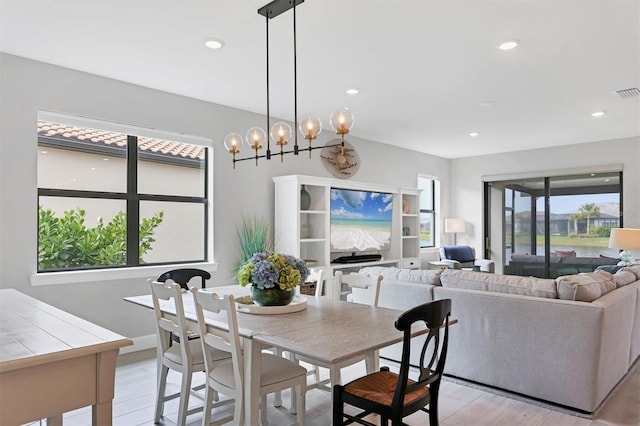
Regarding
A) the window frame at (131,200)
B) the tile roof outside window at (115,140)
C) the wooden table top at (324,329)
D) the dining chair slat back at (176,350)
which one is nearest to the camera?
the wooden table top at (324,329)

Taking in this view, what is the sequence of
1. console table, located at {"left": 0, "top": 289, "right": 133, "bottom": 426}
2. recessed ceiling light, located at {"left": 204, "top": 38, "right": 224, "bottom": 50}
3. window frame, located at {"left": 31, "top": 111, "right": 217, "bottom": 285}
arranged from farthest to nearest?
window frame, located at {"left": 31, "top": 111, "right": 217, "bottom": 285} < recessed ceiling light, located at {"left": 204, "top": 38, "right": 224, "bottom": 50} < console table, located at {"left": 0, "top": 289, "right": 133, "bottom": 426}

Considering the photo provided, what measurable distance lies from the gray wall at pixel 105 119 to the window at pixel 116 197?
15 cm

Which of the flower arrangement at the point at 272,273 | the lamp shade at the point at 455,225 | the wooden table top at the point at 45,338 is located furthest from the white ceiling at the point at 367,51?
the lamp shade at the point at 455,225

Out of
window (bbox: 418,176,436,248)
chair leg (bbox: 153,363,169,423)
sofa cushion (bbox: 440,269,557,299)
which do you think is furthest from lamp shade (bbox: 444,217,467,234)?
chair leg (bbox: 153,363,169,423)

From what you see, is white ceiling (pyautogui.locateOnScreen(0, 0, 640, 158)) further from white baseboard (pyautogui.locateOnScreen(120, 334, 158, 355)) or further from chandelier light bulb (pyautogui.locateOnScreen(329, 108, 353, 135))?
white baseboard (pyautogui.locateOnScreen(120, 334, 158, 355))

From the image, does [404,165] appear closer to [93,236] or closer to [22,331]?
[93,236]

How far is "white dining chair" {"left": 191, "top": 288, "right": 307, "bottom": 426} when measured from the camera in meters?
2.06

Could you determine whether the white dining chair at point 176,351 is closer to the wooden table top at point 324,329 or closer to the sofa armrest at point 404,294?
the wooden table top at point 324,329

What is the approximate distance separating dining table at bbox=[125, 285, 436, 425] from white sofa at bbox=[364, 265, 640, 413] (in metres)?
1.08

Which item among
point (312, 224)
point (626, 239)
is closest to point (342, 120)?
point (312, 224)

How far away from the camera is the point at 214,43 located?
3.21m

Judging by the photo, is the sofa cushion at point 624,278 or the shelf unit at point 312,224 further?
the shelf unit at point 312,224

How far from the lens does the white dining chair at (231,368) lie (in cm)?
206

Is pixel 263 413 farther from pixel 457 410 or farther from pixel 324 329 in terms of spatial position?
pixel 457 410
